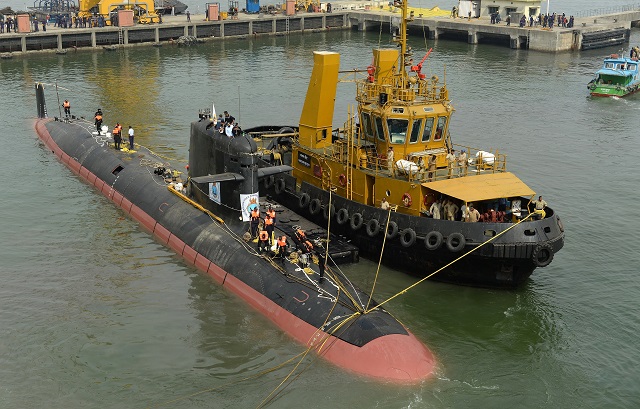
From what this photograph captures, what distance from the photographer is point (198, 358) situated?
2597cm

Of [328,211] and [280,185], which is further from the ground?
[280,185]

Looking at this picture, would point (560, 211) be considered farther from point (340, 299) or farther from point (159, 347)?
point (159, 347)

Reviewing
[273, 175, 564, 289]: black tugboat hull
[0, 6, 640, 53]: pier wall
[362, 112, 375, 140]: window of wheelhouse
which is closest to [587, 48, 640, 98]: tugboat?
[0, 6, 640, 53]: pier wall

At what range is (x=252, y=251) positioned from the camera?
30.0 meters

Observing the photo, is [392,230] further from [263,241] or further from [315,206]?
[263,241]

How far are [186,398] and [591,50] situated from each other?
3031 inches

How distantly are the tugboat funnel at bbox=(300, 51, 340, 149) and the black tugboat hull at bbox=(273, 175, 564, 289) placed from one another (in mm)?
4484

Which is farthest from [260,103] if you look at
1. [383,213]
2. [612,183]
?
[383,213]

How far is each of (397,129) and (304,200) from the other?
5.60 meters

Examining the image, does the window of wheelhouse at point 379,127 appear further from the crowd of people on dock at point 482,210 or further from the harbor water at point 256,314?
the harbor water at point 256,314

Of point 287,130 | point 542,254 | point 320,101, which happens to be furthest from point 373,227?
point 287,130

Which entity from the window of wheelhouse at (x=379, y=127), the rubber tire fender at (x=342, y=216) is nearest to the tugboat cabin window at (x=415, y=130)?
the window of wheelhouse at (x=379, y=127)

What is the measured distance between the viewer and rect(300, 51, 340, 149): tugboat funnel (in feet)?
117

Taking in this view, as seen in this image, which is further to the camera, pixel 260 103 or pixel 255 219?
pixel 260 103
